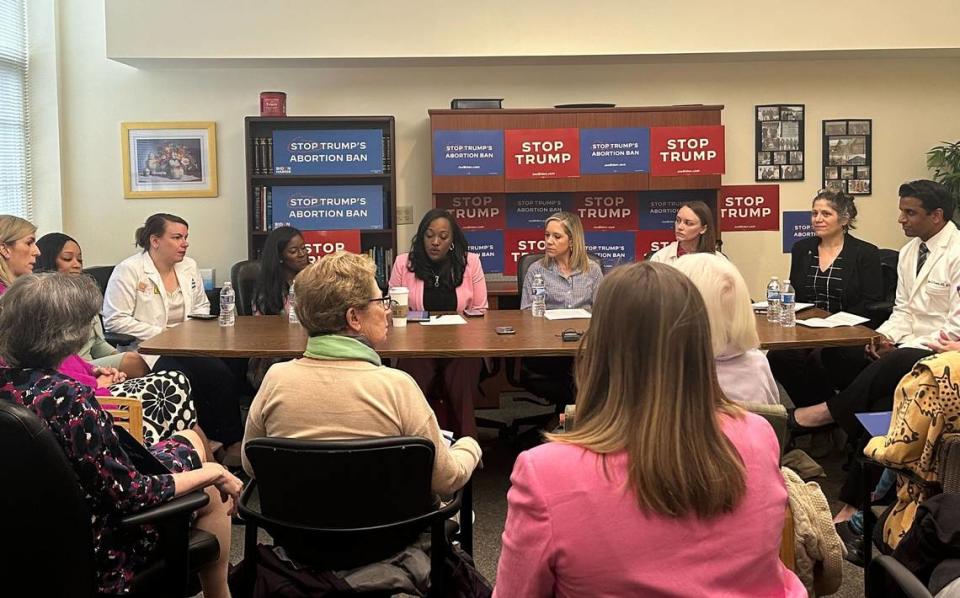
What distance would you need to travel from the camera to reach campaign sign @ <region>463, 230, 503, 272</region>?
6098mm

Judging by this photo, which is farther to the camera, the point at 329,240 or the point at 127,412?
the point at 329,240

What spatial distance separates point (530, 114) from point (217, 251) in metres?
2.45

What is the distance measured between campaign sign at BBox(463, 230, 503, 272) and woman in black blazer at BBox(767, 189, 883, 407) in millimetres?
2140

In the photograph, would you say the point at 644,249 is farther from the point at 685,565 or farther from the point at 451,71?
the point at 685,565

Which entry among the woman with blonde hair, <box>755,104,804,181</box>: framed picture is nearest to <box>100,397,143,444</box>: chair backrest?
the woman with blonde hair

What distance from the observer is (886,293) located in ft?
16.3

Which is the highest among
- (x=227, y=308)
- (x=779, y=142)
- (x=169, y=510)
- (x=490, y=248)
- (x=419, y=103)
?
(x=419, y=103)

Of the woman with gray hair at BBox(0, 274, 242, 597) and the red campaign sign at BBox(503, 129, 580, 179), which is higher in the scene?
the red campaign sign at BBox(503, 129, 580, 179)

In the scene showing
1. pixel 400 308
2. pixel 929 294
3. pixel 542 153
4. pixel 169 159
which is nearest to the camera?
pixel 400 308

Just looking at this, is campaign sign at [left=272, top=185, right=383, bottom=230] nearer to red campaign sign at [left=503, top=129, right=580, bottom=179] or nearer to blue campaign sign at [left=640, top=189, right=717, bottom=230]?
red campaign sign at [left=503, top=129, right=580, bottom=179]

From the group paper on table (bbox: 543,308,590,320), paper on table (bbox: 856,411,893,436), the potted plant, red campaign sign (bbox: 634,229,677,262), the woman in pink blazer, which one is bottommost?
paper on table (bbox: 856,411,893,436)

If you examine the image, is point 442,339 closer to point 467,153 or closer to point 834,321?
point 834,321

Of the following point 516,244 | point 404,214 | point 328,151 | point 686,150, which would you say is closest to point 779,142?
point 686,150

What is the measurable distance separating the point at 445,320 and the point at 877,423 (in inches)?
81.8
